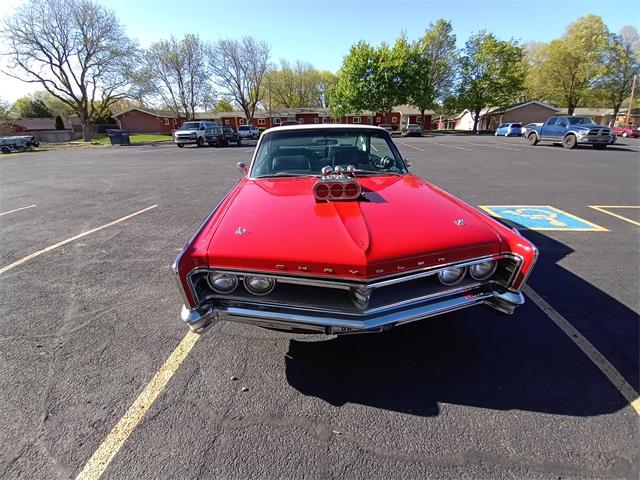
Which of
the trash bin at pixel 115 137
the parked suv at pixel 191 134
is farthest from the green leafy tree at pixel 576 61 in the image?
the trash bin at pixel 115 137

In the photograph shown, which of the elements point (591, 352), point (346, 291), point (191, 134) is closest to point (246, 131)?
point (191, 134)

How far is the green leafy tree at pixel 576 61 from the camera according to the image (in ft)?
155

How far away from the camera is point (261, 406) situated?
214 centimetres

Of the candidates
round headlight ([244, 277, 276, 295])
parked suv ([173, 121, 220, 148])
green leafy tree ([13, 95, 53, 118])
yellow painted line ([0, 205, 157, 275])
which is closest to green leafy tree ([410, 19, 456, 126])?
parked suv ([173, 121, 220, 148])

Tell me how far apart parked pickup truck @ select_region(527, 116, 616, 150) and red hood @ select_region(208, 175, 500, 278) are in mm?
22432

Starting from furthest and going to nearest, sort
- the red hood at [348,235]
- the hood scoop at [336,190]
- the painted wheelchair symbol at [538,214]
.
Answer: the painted wheelchair symbol at [538,214]
the hood scoop at [336,190]
the red hood at [348,235]

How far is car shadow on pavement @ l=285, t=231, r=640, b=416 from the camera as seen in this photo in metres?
2.15

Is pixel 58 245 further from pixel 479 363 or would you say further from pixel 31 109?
pixel 31 109

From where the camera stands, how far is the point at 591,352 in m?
2.56

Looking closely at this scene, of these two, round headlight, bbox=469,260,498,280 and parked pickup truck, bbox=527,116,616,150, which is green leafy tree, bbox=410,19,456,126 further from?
round headlight, bbox=469,260,498,280

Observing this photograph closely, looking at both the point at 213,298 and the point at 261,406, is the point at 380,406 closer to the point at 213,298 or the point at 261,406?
the point at 261,406

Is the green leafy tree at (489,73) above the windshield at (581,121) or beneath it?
above

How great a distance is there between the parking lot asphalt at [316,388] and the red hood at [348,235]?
960 millimetres

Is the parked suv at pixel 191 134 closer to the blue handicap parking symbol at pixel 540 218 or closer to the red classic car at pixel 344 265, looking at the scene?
the blue handicap parking symbol at pixel 540 218
